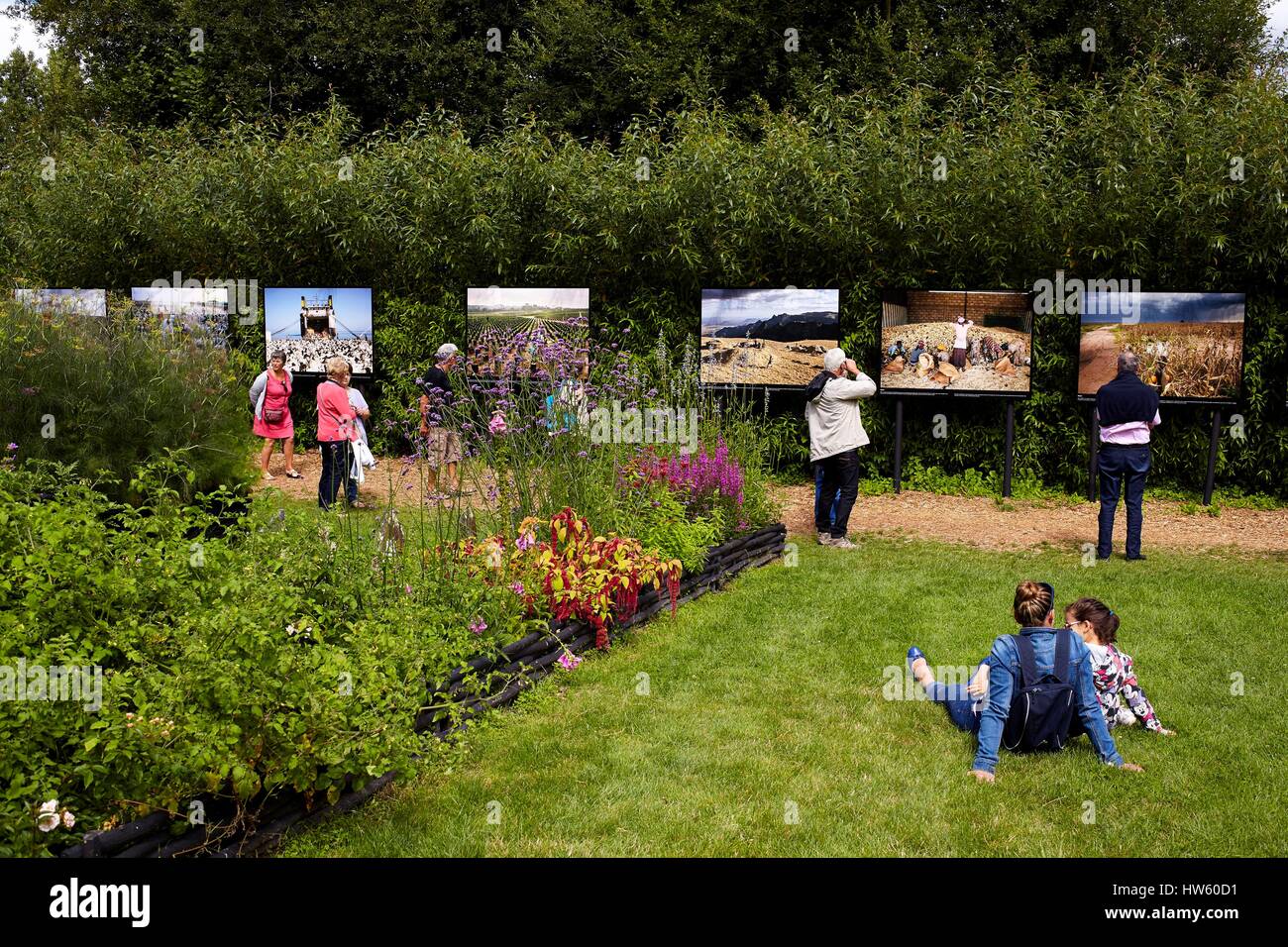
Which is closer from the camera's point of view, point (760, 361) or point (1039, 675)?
point (1039, 675)

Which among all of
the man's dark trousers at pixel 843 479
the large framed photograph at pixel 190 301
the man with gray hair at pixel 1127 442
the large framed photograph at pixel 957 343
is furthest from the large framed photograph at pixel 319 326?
the man with gray hair at pixel 1127 442

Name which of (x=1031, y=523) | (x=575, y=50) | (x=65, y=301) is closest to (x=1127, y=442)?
(x=1031, y=523)

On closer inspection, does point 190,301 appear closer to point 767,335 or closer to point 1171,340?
point 767,335

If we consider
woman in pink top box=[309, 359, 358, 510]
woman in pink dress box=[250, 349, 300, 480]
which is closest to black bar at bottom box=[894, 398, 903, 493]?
woman in pink top box=[309, 359, 358, 510]

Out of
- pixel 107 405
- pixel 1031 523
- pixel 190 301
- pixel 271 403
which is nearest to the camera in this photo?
pixel 107 405

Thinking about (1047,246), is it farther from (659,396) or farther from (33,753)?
(33,753)

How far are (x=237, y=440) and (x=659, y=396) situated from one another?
4.00 meters

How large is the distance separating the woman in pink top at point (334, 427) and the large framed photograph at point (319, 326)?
4.52 metres

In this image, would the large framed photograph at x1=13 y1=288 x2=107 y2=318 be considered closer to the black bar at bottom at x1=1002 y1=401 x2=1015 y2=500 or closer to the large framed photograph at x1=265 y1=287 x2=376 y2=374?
the large framed photograph at x1=265 y1=287 x2=376 y2=374

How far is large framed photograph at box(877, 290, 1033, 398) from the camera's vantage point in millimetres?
13734

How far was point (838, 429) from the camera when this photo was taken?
10.8 meters

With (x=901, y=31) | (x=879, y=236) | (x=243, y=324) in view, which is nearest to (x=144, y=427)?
(x=243, y=324)

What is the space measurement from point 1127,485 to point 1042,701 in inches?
225

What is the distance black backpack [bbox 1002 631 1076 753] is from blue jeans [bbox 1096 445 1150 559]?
17.4 ft
